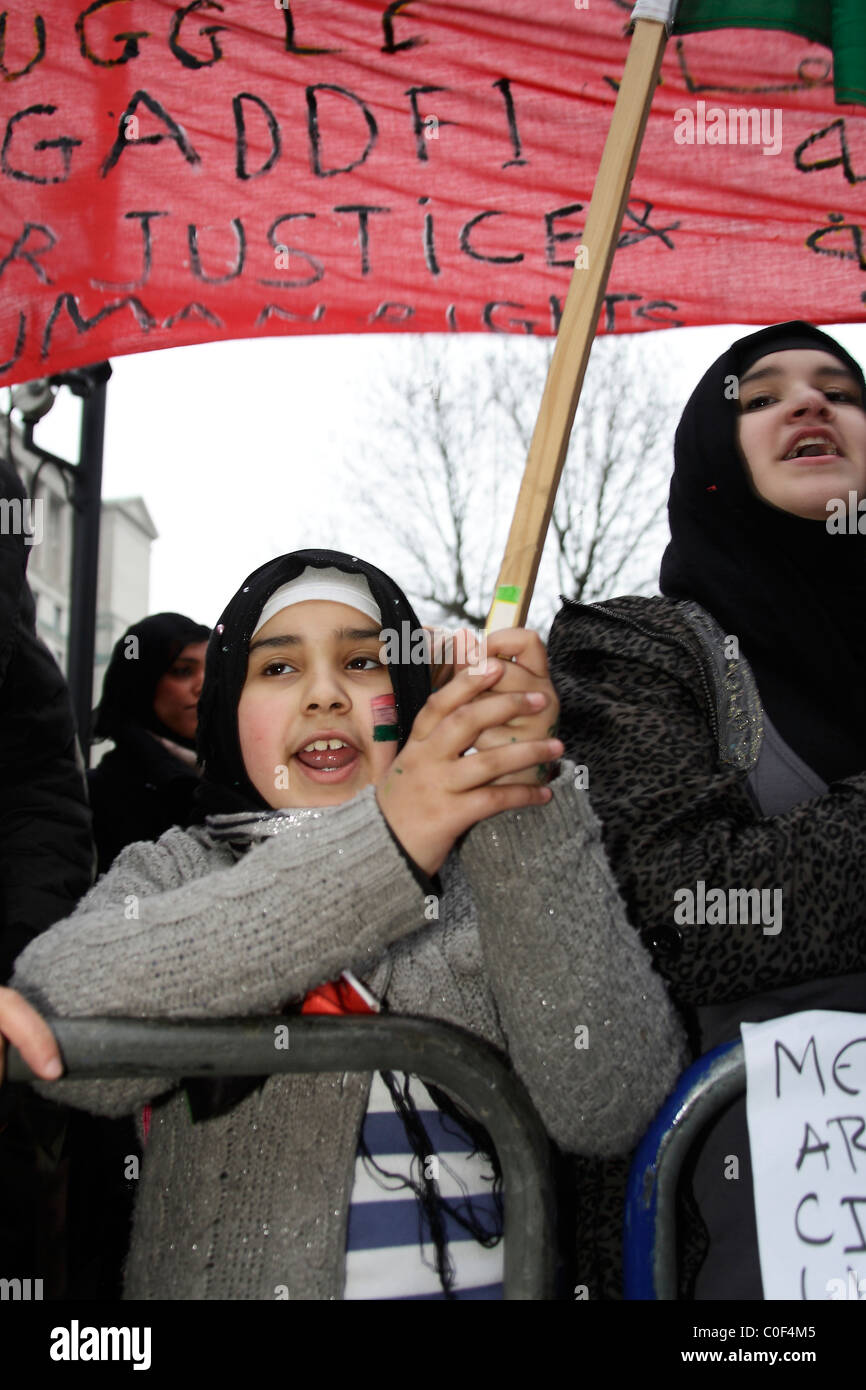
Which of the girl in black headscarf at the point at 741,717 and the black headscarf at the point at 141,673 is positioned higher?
the black headscarf at the point at 141,673

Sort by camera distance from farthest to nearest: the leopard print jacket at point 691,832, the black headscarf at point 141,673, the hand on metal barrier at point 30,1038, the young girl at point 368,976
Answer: the black headscarf at point 141,673, the leopard print jacket at point 691,832, the young girl at point 368,976, the hand on metal barrier at point 30,1038

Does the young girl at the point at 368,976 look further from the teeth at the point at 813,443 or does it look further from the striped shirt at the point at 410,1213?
the teeth at the point at 813,443

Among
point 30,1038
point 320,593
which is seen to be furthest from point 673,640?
point 30,1038

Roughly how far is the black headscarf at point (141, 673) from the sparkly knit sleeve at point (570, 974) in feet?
8.98

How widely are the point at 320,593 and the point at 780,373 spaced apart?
904mm

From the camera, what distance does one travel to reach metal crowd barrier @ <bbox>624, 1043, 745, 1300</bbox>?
1.30 metres

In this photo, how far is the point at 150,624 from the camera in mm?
3932

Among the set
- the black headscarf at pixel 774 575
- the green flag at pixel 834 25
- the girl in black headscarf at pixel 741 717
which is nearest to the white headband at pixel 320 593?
the girl in black headscarf at pixel 741 717

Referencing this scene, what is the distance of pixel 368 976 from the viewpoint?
5.19 ft

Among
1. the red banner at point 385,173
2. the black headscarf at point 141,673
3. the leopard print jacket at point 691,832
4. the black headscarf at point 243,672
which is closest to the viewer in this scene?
the leopard print jacket at point 691,832

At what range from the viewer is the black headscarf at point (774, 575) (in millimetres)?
1709

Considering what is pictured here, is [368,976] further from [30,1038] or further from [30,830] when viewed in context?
[30,830]
